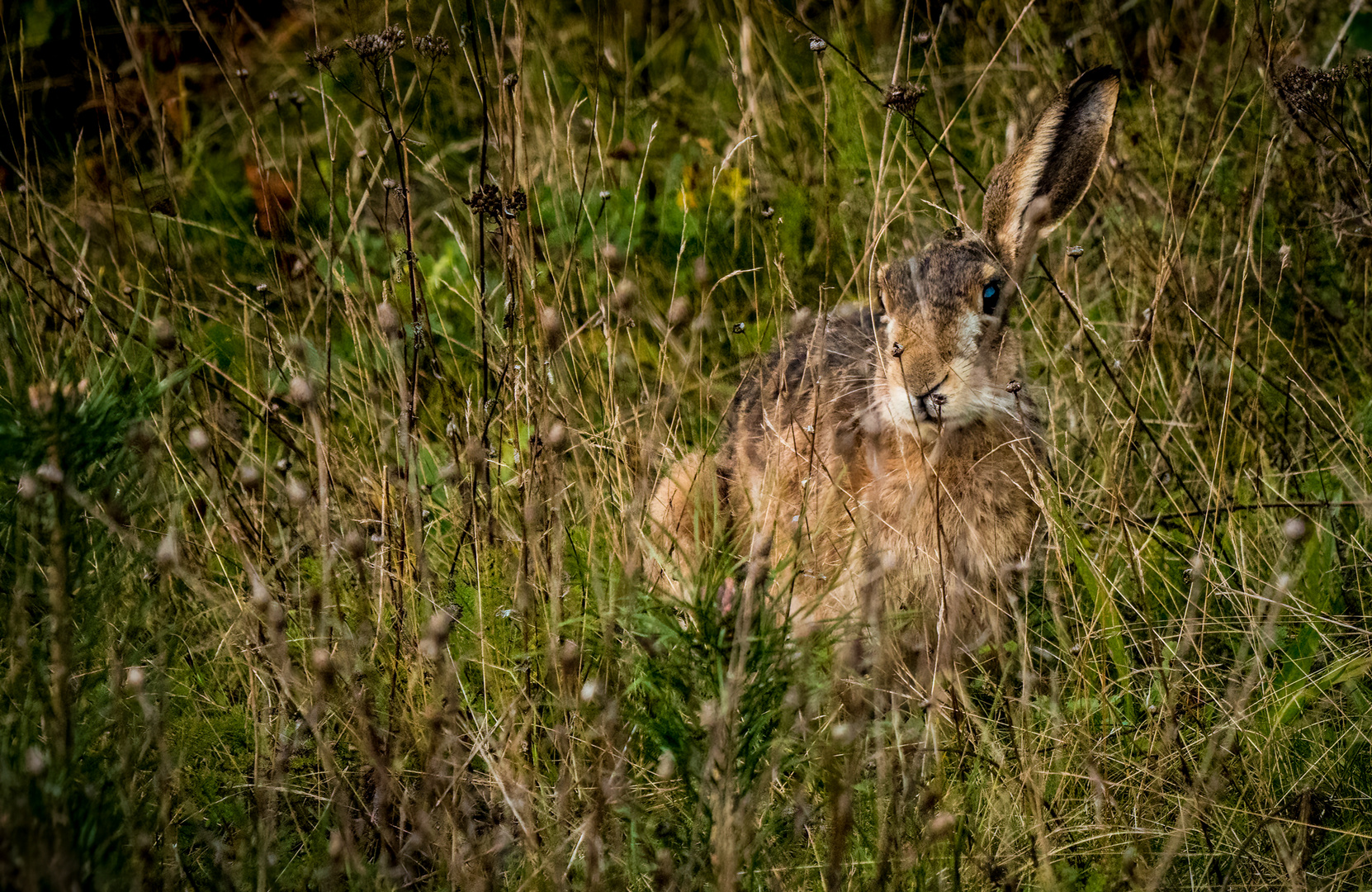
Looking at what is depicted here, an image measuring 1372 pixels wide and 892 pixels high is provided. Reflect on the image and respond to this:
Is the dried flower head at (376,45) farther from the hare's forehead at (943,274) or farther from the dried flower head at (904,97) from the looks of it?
the hare's forehead at (943,274)

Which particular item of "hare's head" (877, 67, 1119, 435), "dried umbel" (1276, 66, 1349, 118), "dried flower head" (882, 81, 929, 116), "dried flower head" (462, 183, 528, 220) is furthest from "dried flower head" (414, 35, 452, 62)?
"dried umbel" (1276, 66, 1349, 118)

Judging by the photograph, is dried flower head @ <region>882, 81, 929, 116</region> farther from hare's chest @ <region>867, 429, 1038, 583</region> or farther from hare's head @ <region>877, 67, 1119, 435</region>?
hare's chest @ <region>867, 429, 1038, 583</region>

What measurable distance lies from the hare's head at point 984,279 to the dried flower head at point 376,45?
1.34 meters

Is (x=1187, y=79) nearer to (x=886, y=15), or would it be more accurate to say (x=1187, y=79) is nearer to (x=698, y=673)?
(x=886, y=15)

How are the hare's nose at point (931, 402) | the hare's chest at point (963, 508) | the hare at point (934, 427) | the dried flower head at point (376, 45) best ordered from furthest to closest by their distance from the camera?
the hare's chest at point (963, 508), the hare at point (934, 427), the hare's nose at point (931, 402), the dried flower head at point (376, 45)

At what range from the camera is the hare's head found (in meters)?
2.71

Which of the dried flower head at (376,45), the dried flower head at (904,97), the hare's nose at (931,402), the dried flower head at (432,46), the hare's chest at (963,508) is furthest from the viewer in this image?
the hare's chest at (963,508)

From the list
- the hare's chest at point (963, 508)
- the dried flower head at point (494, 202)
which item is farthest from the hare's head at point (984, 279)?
the dried flower head at point (494, 202)

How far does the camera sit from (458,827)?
179 centimetres

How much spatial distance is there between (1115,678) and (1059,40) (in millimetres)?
2882

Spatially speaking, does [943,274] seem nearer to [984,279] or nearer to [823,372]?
[984,279]

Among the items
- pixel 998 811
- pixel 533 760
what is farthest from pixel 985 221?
pixel 533 760

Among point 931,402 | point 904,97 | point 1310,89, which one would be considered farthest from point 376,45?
point 1310,89

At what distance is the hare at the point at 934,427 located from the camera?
277 cm
